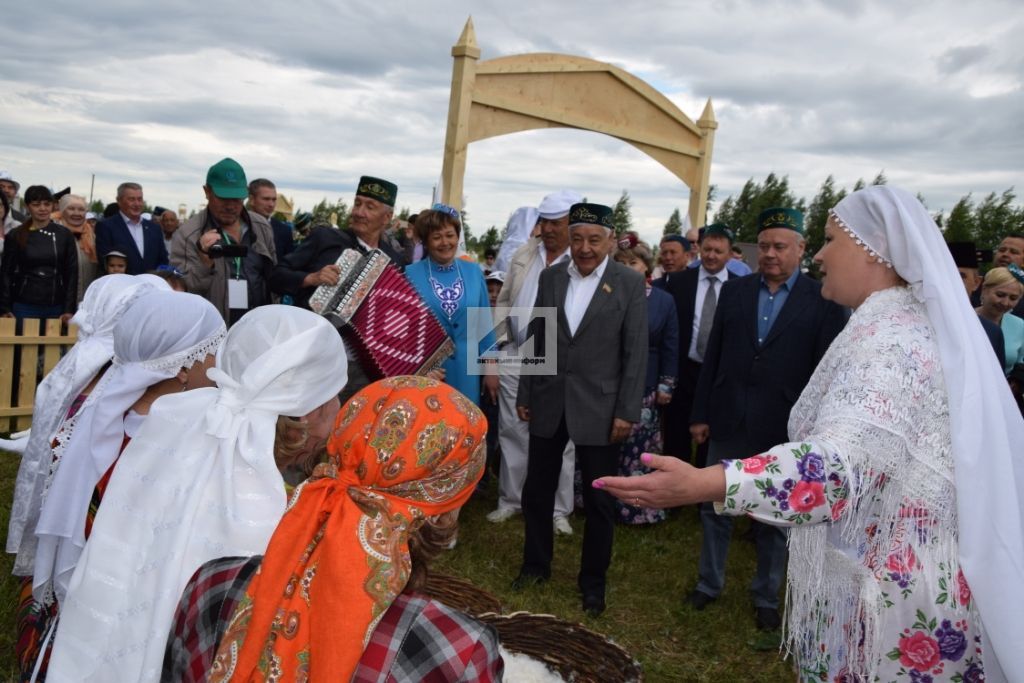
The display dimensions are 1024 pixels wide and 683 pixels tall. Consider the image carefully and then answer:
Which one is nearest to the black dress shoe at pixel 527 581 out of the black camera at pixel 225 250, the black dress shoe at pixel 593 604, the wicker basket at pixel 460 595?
the black dress shoe at pixel 593 604

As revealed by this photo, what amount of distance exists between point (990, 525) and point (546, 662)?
60.7 inches

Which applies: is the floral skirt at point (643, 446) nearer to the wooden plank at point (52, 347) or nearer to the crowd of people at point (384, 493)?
the crowd of people at point (384, 493)

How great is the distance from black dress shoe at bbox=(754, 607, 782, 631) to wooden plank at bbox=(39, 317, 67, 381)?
6.73 meters

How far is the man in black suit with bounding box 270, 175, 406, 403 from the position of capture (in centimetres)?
495

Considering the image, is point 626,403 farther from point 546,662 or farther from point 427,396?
point 427,396

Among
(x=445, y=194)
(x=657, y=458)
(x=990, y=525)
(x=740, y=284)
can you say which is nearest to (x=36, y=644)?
(x=657, y=458)

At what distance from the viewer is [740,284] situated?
4785 mm

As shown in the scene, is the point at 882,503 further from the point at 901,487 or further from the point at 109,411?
the point at 109,411

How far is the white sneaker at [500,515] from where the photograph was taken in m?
6.11

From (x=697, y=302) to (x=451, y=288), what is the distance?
95.1 inches

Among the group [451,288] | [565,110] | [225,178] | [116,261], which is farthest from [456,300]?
[565,110]

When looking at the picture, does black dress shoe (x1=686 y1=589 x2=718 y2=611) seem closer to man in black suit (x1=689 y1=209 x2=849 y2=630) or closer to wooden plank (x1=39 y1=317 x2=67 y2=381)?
man in black suit (x1=689 y1=209 x2=849 y2=630)

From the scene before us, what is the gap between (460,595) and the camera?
3111mm

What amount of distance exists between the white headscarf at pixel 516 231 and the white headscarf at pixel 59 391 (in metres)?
4.52
